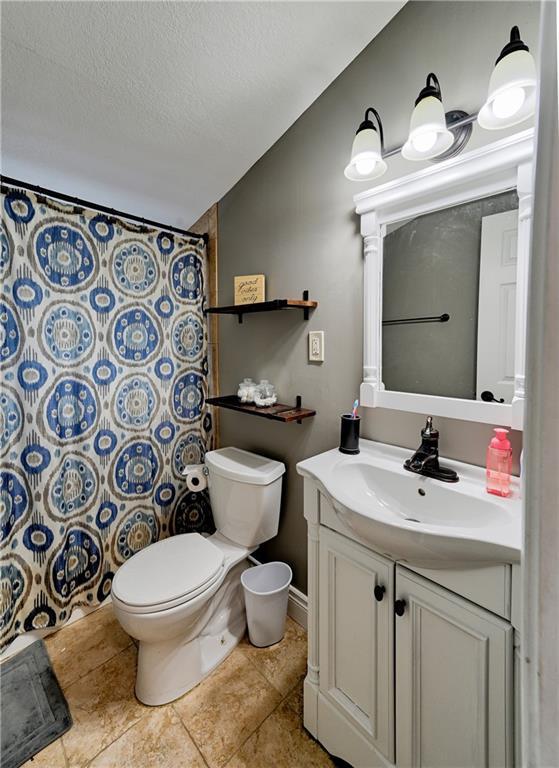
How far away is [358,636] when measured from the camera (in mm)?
968

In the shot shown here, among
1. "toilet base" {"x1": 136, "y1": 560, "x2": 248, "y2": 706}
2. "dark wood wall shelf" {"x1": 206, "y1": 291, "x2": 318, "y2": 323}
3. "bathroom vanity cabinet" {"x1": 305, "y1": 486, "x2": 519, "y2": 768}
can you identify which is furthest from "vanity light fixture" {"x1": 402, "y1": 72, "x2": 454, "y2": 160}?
"toilet base" {"x1": 136, "y1": 560, "x2": 248, "y2": 706}

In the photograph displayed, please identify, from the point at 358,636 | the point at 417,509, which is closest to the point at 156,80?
the point at 417,509

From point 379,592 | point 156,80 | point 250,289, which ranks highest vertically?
point 156,80

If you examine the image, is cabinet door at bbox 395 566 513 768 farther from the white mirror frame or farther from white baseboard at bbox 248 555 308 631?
white baseboard at bbox 248 555 308 631

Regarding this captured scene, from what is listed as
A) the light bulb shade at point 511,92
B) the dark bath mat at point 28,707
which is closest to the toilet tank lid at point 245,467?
the dark bath mat at point 28,707

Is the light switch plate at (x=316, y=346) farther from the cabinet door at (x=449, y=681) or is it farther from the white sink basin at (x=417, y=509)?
the cabinet door at (x=449, y=681)

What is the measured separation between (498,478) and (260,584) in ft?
3.87

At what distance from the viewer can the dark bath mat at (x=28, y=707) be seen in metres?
1.09

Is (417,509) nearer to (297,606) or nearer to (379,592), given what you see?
(379,592)

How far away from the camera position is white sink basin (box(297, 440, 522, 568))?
0.69 meters

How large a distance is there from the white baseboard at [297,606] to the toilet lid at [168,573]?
0.49 m

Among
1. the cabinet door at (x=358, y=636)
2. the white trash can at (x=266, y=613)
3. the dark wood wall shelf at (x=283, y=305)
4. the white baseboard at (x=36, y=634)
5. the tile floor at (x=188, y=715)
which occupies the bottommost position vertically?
the tile floor at (x=188, y=715)

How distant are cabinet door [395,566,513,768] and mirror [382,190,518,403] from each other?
580 mm

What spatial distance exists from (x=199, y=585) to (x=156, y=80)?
1846mm
